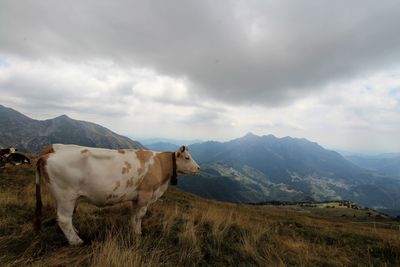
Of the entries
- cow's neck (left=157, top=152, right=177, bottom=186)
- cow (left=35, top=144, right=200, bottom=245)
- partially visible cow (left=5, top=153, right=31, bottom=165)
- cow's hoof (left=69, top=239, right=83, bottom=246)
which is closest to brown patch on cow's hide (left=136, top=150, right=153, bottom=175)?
cow (left=35, top=144, right=200, bottom=245)

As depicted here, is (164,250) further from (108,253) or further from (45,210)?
(45,210)

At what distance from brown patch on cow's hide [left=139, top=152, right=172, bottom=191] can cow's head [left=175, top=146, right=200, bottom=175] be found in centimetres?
36

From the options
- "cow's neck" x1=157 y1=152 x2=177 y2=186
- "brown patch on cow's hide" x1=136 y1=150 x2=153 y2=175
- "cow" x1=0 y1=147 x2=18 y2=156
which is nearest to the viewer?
"brown patch on cow's hide" x1=136 y1=150 x2=153 y2=175

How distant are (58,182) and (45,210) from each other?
3.34 meters

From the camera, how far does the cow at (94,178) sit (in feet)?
20.7

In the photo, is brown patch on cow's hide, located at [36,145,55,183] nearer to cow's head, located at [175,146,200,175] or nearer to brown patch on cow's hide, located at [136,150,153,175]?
brown patch on cow's hide, located at [136,150,153,175]

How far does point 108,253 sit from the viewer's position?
4.97 m

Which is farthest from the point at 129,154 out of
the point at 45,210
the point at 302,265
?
the point at 302,265

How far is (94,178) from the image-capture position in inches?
259

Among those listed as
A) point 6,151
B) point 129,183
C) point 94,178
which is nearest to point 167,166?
point 129,183

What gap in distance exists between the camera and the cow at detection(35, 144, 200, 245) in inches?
249

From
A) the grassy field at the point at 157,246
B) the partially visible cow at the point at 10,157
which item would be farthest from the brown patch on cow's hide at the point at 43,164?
the partially visible cow at the point at 10,157

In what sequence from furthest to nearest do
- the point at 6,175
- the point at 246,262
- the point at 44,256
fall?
1. the point at 6,175
2. the point at 246,262
3. the point at 44,256

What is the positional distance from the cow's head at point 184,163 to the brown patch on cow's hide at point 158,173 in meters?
0.36
